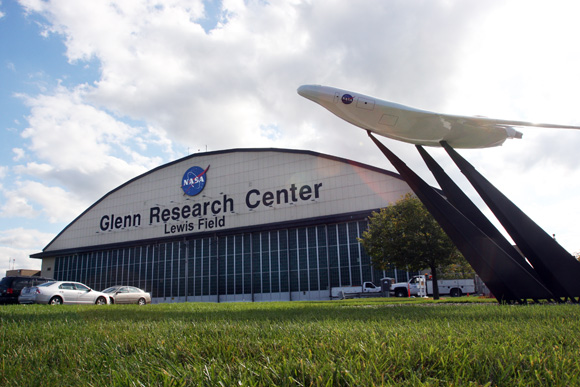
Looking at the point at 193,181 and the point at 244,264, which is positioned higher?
the point at 193,181

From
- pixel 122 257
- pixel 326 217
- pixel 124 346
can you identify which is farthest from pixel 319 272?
pixel 124 346

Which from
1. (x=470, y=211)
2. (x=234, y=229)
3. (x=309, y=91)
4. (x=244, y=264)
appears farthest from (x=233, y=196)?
(x=470, y=211)

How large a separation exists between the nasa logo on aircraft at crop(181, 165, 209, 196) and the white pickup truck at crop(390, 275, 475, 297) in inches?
1079

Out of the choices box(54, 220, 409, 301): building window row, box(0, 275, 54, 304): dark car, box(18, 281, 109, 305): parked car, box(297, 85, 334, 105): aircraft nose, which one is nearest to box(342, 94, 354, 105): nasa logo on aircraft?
box(297, 85, 334, 105): aircraft nose

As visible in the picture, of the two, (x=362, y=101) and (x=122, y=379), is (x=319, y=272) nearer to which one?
(x=362, y=101)

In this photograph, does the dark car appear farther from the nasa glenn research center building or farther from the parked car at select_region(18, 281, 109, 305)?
the nasa glenn research center building

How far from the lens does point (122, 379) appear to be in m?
2.45

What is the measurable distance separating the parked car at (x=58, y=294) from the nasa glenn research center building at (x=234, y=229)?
23.3 metres

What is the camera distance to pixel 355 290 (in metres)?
37.8

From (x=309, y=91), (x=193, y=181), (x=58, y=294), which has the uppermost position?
(x=193, y=181)

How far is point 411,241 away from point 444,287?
49.1 ft

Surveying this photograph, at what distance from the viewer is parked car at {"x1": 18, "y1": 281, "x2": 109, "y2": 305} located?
1930cm

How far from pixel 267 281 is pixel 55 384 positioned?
4159 cm

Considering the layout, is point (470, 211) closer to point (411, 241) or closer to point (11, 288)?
point (411, 241)
